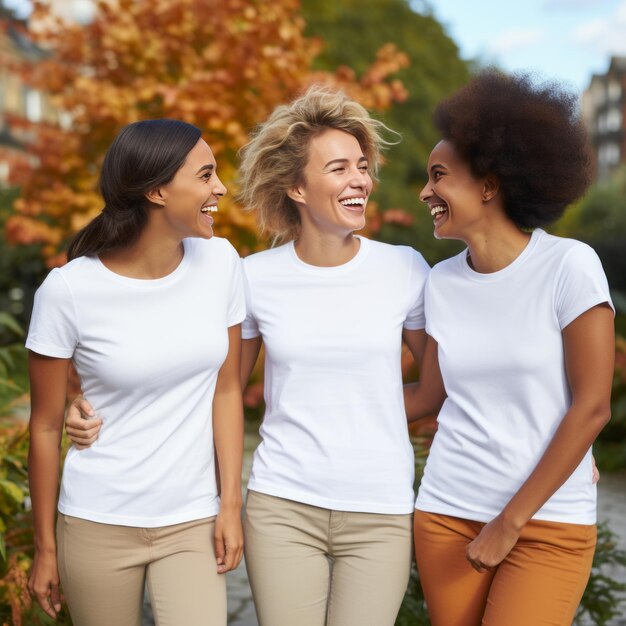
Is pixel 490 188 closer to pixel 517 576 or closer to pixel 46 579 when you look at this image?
pixel 517 576

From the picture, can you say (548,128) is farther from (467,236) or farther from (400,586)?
(400,586)

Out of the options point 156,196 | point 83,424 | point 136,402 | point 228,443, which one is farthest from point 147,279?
point 228,443

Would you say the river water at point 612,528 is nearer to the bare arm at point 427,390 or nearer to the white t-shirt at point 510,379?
the bare arm at point 427,390

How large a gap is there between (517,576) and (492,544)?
0.12 meters

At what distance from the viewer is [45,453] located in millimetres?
2920

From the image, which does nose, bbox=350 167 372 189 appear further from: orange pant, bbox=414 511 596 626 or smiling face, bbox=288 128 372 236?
orange pant, bbox=414 511 596 626

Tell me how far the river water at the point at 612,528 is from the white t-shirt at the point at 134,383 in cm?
262

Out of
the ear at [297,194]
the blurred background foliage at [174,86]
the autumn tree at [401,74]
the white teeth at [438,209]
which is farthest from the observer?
the autumn tree at [401,74]

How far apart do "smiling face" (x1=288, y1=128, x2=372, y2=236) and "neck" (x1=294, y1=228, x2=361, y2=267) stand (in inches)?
1.1

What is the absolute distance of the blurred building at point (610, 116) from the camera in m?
67.2

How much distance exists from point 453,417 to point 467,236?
564 millimetres

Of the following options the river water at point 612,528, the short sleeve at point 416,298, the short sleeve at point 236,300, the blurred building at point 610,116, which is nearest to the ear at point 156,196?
the short sleeve at point 236,300

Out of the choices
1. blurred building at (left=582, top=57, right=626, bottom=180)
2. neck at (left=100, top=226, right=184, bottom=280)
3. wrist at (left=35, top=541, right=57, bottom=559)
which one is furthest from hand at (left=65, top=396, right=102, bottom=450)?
blurred building at (left=582, top=57, right=626, bottom=180)

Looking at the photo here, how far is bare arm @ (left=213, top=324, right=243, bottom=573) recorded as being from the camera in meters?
2.97
